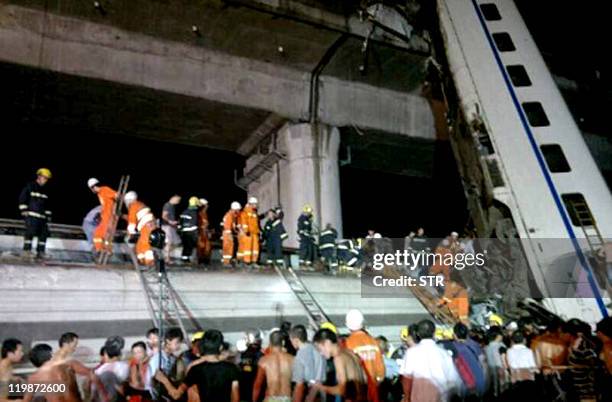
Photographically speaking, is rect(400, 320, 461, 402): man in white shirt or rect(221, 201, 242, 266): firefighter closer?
rect(400, 320, 461, 402): man in white shirt

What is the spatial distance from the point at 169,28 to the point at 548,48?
1192 cm

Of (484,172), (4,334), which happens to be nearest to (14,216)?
(4,334)

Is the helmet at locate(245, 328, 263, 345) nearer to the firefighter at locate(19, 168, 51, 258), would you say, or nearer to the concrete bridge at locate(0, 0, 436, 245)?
the firefighter at locate(19, 168, 51, 258)

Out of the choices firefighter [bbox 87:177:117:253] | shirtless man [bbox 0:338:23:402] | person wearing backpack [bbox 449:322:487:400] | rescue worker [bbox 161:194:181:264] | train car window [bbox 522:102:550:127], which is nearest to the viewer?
shirtless man [bbox 0:338:23:402]

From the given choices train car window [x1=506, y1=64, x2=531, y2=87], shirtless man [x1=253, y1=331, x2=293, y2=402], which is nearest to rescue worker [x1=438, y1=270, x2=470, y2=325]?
train car window [x1=506, y1=64, x2=531, y2=87]

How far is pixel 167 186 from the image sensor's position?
2419cm

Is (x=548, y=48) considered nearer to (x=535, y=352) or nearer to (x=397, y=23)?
(x=397, y=23)

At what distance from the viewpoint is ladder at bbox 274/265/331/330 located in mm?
8617

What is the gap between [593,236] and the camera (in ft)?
31.4

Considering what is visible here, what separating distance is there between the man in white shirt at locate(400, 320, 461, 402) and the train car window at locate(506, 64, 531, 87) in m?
9.40

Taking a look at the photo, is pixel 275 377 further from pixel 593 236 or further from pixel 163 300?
pixel 593 236

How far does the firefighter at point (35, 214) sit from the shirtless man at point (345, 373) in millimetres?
5577

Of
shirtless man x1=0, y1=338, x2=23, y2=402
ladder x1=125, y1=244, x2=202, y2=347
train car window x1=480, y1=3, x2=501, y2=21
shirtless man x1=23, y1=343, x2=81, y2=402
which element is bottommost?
shirtless man x1=23, y1=343, x2=81, y2=402

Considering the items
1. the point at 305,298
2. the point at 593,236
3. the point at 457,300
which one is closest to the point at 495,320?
the point at 457,300
